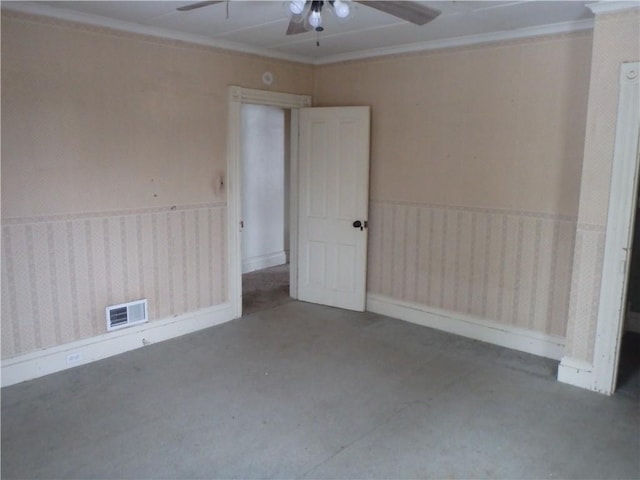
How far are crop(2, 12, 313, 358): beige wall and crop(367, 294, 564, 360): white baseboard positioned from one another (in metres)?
1.62

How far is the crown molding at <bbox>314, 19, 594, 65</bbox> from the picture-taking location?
3.75 metres

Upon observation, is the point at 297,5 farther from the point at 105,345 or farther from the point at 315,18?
the point at 105,345

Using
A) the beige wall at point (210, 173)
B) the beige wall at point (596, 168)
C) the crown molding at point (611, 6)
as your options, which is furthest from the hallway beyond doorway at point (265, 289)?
the crown molding at point (611, 6)

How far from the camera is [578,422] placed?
3.13 meters

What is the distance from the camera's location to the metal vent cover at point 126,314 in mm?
4051

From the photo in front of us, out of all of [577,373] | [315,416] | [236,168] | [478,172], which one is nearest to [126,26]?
[236,168]

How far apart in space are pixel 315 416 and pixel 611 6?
309 cm

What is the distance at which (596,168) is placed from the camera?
3.38 meters

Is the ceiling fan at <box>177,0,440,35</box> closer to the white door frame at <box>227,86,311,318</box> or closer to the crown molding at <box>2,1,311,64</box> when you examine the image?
the crown molding at <box>2,1,311,64</box>

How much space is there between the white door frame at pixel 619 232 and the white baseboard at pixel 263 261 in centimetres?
448

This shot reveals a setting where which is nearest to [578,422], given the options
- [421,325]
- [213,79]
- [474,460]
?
[474,460]

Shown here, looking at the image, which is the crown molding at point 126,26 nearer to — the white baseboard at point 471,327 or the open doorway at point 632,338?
the white baseboard at point 471,327

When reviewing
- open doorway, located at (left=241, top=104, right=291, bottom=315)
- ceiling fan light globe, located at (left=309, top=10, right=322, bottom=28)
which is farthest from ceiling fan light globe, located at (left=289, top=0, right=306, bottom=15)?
open doorway, located at (left=241, top=104, right=291, bottom=315)

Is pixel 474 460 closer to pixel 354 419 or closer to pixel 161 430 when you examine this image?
pixel 354 419
